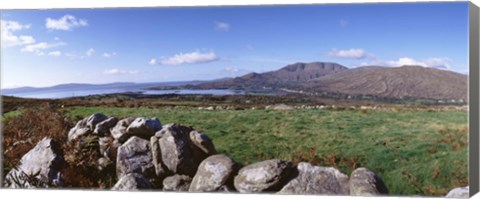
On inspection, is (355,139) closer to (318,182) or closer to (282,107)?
(318,182)

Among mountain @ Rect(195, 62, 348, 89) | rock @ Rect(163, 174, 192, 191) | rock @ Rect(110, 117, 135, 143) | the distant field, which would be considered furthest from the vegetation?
rock @ Rect(163, 174, 192, 191)

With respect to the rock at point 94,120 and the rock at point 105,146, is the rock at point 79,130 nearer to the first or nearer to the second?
the rock at point 94,120

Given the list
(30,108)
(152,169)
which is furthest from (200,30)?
(30,108)

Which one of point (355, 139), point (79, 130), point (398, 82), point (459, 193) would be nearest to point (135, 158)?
point (79, 130)

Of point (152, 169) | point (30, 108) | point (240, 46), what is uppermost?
point (240, 46)

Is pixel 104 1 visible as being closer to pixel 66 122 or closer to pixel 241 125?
pixel 66 122

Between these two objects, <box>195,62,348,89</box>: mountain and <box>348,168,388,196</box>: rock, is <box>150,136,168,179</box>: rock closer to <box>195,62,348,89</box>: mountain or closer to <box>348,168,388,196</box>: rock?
<box>195,62,348,89</box>: mountain
